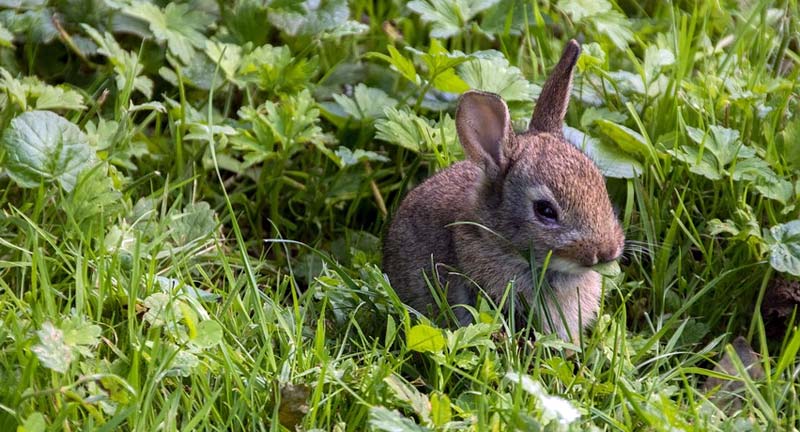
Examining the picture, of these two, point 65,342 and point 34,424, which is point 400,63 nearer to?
point 65,342

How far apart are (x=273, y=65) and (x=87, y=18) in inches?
39.7

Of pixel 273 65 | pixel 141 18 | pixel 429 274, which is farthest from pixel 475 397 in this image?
pixel 141 18

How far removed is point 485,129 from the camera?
466 centimetres

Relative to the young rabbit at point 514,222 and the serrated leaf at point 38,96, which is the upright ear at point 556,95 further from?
the serrated leaf at point 38,96

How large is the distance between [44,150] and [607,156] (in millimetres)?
2363

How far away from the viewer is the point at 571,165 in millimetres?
4445

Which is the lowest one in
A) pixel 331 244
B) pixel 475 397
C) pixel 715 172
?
pixel 331 244

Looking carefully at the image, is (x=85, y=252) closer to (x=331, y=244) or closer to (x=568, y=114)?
(x=331, y=244)

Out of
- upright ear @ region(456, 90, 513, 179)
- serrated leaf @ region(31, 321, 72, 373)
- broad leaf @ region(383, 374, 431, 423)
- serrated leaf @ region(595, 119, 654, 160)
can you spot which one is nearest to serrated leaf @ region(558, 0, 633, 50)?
serrated leaf @ region(595, 119, 654, 160)

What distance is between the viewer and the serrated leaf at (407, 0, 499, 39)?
550cm

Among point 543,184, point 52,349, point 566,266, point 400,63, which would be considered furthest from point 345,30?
point 52,349

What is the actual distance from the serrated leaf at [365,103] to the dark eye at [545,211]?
1244 millimetres

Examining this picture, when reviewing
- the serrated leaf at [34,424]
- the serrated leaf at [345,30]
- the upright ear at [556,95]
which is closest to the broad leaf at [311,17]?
the serrated leaf at [345,30]

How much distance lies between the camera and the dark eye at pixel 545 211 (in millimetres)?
4398
